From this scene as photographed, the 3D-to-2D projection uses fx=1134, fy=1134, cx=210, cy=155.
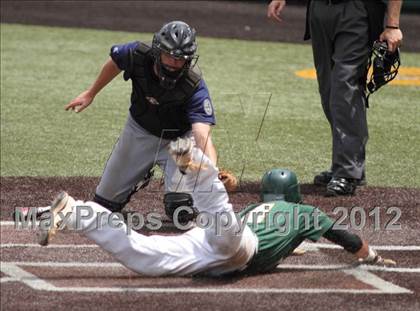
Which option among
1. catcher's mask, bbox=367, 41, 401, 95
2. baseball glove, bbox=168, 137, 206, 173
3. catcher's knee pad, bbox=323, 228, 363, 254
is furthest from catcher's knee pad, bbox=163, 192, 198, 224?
catcher's mask, bbox=367, 41, 401, 95

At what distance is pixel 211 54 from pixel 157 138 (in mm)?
7977

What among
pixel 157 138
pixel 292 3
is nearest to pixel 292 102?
pixel 157 138

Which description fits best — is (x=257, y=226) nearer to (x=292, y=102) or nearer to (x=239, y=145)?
(x=239, y=145)

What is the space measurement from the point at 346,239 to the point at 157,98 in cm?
148

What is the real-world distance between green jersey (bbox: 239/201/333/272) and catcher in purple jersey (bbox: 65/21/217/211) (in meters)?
0.46

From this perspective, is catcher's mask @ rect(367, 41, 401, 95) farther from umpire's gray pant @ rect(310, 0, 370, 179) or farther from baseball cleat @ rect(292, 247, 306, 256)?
baseball cleat @ rect(292, 247, 306, 256)

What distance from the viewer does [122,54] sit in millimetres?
6840

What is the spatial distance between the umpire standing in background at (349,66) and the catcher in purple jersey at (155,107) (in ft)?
5.10

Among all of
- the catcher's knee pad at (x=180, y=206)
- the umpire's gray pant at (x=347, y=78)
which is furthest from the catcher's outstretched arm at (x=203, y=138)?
the umpire's gray pant at (x=347, y=78)

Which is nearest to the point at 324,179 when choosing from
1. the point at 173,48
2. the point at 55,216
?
the point at 173,48

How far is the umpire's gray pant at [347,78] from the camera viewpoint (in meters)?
8.14

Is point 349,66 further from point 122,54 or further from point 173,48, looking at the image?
point 173,48

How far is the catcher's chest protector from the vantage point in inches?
264

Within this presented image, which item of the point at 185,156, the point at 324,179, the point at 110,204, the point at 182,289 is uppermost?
the point at 185,156
